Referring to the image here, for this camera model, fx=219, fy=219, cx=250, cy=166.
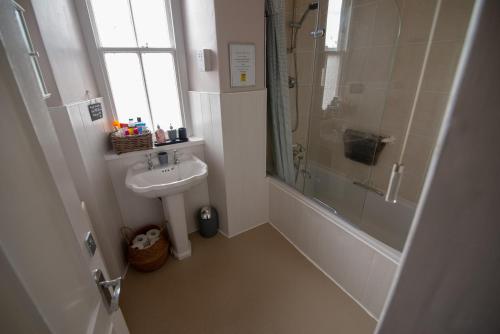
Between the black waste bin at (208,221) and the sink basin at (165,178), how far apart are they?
1.55 feet

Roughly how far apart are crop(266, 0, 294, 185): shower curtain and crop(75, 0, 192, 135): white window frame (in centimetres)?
76

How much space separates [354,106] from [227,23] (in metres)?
1.28

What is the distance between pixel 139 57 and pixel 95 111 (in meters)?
0.61

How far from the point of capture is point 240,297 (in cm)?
162

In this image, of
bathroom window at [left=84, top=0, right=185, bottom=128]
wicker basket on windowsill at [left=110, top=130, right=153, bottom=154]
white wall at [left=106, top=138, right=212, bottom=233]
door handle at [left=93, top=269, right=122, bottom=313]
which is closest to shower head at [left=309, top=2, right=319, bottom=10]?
bathroom window at [left=84, top=0, right=185, bottom=128]

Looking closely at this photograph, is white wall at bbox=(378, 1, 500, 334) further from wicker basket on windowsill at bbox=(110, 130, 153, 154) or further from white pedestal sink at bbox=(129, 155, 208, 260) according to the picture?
wicker basket on windowsill at bbox=(110, 130, 153, 154)

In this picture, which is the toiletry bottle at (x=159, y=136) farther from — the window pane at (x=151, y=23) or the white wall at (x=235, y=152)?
the window pane at (x=151, y=23)

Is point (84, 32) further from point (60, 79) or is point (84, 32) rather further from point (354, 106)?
point (354, 106)

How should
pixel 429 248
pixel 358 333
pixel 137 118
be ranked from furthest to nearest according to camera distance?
pixel 137 118 < pixel 358 333 < pixel 429 248

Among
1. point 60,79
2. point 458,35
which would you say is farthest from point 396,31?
point 60,79

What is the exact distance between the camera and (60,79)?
118 centimetres

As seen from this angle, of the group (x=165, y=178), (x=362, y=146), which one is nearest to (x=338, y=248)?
(x=362, y=146)

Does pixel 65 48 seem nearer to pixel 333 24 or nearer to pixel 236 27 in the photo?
pixel 236 27

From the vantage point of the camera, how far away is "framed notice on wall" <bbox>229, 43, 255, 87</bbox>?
5.25 ft
